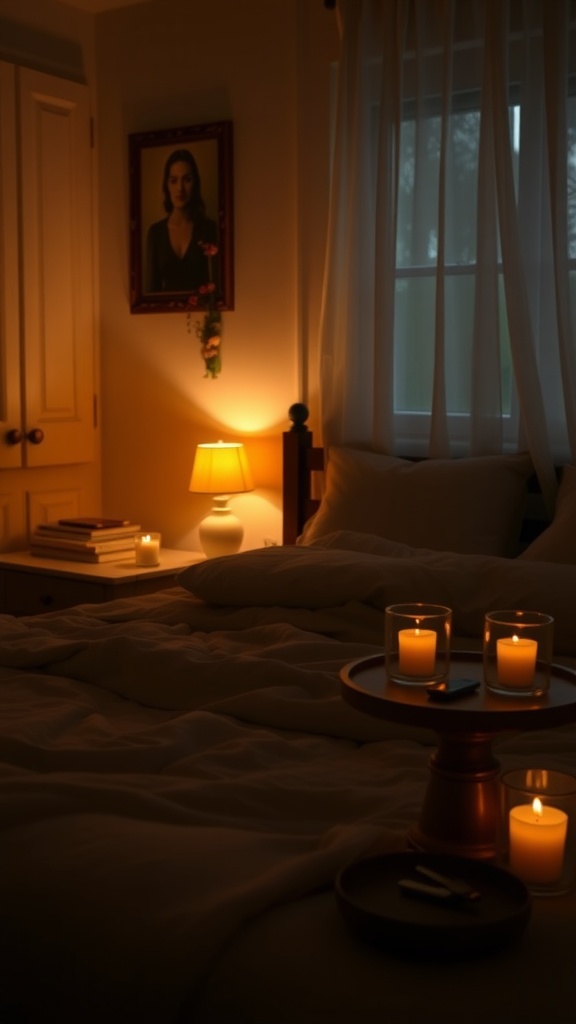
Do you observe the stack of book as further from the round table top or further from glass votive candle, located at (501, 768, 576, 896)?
glass votive candle, located at (501, 768, 576, 896)

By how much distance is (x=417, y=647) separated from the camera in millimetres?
1518

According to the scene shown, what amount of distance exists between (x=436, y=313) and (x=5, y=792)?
2.12 metres

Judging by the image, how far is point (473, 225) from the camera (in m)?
3.28

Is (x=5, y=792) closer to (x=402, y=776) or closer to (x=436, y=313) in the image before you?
(x=402, y=776)

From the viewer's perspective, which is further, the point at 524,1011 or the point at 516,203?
the point at 516,203

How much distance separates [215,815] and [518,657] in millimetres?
435

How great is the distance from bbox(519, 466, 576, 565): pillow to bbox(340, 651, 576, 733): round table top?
1.21m

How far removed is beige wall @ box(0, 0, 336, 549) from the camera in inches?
144

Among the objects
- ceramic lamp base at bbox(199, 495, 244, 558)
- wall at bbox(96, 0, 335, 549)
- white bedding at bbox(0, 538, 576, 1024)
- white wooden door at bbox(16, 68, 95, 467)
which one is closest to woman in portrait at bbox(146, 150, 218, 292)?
wall at bbox(96, 0, 335, 549)

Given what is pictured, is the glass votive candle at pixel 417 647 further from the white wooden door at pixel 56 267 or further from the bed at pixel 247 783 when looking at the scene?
the white wooden door at pixel 56 267

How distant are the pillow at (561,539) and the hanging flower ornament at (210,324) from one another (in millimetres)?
1406

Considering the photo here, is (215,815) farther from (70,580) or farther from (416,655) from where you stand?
(70,580)

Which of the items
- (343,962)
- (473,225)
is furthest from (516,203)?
(343,962)

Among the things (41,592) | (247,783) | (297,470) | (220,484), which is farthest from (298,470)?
(247,783)
